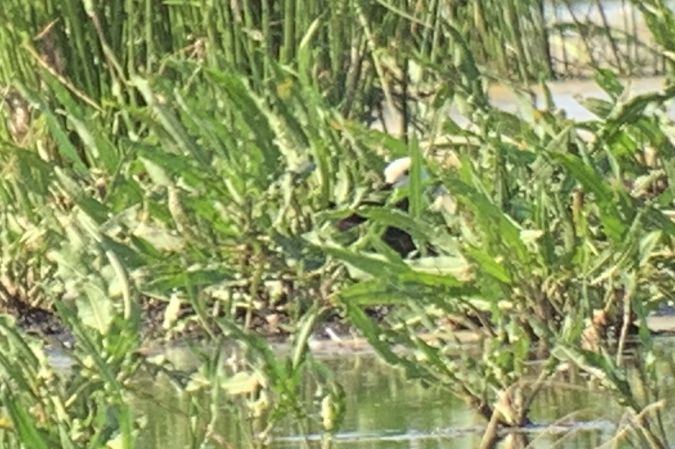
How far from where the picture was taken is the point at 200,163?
369 cm

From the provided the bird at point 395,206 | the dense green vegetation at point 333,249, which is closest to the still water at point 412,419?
the dense green vegetation at point 333,249

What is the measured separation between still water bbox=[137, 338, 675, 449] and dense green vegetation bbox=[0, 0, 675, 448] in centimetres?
6

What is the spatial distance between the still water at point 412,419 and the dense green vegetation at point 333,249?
0.20 ft

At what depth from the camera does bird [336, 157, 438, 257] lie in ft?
13.6

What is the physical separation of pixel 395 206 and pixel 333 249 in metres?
1.22

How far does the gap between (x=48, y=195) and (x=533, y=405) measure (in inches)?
60.8

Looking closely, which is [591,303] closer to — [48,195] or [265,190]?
[265,190]

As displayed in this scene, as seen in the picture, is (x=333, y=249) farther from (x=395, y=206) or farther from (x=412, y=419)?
(x=395, y=206)

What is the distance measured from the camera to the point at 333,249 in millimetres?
3256

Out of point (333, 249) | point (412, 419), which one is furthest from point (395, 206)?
point (333, 249)

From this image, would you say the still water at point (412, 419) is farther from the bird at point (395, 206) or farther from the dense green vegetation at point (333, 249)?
the bird at point (395, 206)

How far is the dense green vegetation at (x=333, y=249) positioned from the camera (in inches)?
111

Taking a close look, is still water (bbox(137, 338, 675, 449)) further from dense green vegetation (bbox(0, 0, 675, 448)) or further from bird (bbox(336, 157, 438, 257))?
bird (bbox(336, 157, 438, 257))

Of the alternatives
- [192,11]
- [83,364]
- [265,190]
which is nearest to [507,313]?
[265,190]
